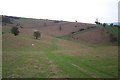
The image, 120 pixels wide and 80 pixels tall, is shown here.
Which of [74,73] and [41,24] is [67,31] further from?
[74,73]

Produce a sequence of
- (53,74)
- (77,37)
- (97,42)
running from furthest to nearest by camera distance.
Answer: (77,37), (97,42), (53,74)

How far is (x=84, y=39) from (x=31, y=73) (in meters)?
103

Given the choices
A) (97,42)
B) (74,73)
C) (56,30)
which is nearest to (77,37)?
(97,42)

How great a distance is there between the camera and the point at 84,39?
431 ft

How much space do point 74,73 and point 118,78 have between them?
6523 mm

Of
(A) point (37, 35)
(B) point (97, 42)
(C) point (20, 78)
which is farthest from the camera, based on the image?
(B) point (97, 42)

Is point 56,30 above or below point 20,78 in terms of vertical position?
above

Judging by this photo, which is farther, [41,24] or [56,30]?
[41,24]

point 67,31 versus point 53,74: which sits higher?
point 67,31

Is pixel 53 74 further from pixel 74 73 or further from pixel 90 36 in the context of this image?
pixel 90 36

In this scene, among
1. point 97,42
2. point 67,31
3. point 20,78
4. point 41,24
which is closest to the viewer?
point 20,78

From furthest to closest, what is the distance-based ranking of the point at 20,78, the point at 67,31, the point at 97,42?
the point at 67,31 < the point at 97,42 < the point at 20,78

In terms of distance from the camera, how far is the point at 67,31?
6265 inches

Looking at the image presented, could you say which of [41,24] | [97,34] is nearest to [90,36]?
[97,34]
